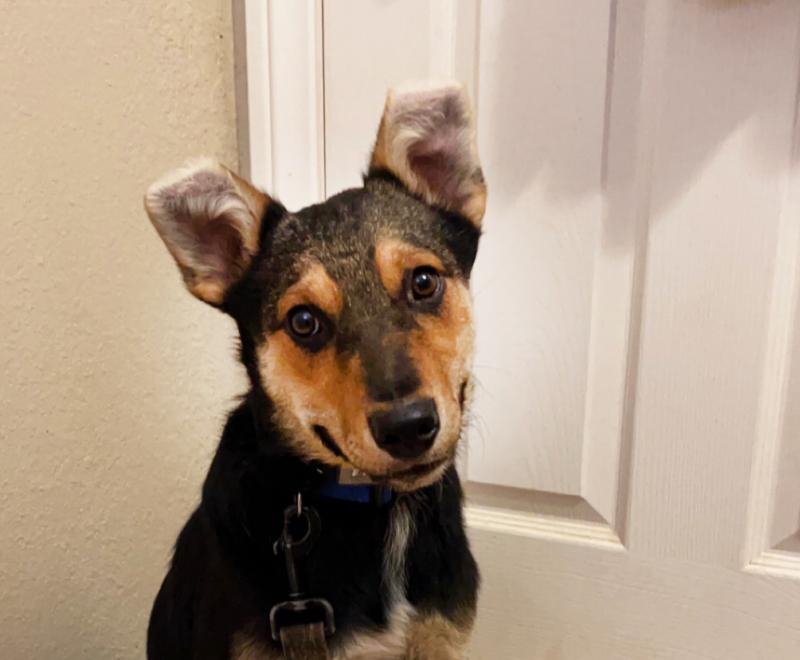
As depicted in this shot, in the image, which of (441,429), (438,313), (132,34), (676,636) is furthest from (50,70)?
(676,636)

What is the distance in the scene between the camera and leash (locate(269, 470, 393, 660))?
84 cm

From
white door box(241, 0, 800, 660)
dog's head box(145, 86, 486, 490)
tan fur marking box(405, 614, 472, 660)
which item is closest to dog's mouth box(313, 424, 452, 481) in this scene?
dog's head box(145, 86, 486, 490)

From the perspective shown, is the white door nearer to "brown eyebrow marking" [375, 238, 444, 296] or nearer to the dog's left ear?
the dog's left ear

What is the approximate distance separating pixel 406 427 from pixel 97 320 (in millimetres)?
643

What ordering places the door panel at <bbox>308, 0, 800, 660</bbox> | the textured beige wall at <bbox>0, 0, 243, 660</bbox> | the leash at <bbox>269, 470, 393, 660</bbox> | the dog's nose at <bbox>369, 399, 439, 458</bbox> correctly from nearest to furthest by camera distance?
1. the dog's nose at <bbox>369, 399, 439, 458</bbox>
2. the leash at <bbox>269, 470, 393, 660</bbox>
3. the textured beige wall at <bbox>0, 0, 243, 660</bbox>
4. the door panel at <bbox>308, 0, 800, 660</bbox>

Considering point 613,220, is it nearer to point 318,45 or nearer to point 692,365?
point 692,365

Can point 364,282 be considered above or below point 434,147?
below

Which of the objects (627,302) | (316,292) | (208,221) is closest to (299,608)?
(316,292)

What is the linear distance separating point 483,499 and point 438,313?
2.20ft

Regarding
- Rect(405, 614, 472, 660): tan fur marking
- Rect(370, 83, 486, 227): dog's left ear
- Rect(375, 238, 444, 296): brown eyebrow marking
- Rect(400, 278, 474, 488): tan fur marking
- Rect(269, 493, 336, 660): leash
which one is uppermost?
Rect(370, 83, 486, 227): dog's left ear

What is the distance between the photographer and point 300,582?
866 mm

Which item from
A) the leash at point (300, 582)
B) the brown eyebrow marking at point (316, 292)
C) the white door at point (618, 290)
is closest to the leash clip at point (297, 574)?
the leash at point (300, 582)

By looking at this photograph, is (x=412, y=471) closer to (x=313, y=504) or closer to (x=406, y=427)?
(x=406, y=427)

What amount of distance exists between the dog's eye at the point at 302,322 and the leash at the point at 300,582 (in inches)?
7.0
